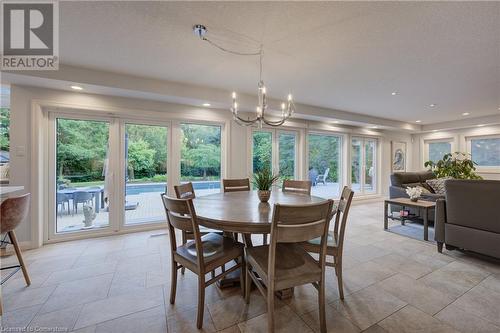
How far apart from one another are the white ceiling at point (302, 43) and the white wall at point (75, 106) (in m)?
0.69

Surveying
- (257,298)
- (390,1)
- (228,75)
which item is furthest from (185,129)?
(390,1)

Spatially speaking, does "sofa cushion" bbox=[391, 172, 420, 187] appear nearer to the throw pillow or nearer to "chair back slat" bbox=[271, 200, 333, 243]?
the throw pillow

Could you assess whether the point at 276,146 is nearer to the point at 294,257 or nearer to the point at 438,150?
the point at 294,257

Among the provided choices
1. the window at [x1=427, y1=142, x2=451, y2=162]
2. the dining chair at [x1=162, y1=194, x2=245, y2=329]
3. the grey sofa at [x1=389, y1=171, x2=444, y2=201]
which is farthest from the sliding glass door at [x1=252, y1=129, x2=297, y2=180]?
the window at [x1=427, y1=142, x2=451, y2=162]

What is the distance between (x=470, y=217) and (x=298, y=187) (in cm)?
205

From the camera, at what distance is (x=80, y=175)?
3.40 m

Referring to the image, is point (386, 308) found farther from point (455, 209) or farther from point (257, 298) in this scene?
point (455, 209)

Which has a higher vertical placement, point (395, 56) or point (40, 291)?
point (395, 56)

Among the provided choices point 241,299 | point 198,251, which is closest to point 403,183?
point 241,299

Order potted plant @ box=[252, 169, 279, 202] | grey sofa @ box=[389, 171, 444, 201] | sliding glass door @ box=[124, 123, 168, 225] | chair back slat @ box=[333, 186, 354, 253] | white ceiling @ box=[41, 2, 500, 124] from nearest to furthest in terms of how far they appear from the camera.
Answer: white ceiling @ box=[41, 2, 500, 124]
chair back slat @ box=[333, 186, 354, 253]
potted plant @ box=[252, 169, 279, 202]
sliding glass door @ box=[124, 123, 168, 225]
grey sofa @ box=[389, 171, 444, 201]

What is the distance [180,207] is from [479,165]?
843cm

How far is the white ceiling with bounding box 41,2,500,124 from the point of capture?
1716 mm

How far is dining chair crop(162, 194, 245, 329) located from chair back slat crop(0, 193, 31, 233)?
144 cm

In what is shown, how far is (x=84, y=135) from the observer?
340 centimetres
